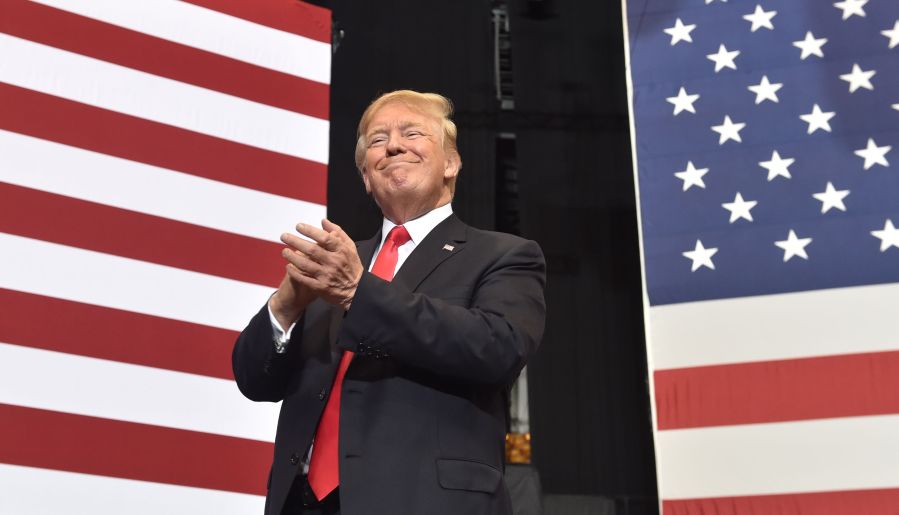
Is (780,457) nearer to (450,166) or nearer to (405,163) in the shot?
(450,166)

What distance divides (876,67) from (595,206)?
251 centimetres

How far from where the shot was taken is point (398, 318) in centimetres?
138

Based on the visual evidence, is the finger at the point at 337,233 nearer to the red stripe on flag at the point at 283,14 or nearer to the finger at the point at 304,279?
the finger at the point at 304,279

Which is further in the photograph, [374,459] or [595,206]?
[595,206]

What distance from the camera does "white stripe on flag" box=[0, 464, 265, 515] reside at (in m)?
2.55

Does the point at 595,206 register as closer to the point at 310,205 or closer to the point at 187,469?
the point at 310,205

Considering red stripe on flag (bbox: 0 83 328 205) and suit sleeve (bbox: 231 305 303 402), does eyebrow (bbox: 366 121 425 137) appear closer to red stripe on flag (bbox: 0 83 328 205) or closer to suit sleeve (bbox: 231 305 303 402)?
suit sleeve (bbox: 231 305 303 402)

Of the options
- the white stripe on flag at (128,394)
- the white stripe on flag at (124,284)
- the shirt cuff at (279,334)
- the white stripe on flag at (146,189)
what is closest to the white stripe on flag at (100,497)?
the white stripe on flag at (128,394)

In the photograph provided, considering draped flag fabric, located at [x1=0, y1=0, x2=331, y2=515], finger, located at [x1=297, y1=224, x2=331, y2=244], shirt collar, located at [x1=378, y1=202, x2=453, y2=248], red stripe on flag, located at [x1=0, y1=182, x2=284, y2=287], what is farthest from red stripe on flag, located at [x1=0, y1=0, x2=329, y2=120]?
finger, located at [x1=297, y1=224, x2=331, y2=244]

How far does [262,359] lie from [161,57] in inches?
75.0

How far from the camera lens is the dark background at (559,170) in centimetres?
572

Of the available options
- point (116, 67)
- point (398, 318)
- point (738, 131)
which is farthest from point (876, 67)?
point (398, 318)

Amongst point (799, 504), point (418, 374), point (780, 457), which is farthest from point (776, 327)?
point (418, 374)

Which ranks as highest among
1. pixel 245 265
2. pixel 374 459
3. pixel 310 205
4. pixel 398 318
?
pixel 310 205
